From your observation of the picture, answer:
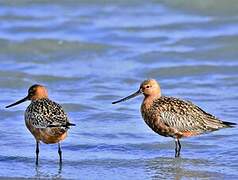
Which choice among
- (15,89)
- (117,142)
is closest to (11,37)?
(15,89)

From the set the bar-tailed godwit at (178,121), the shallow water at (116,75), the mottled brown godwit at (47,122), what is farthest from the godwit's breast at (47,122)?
the bar-tailed godwit at (178,121)

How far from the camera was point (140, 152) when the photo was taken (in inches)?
Result: 423

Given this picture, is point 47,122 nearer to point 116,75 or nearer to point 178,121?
point 178,121

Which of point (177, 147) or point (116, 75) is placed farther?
point (116, 75)

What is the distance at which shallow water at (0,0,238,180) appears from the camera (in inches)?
402

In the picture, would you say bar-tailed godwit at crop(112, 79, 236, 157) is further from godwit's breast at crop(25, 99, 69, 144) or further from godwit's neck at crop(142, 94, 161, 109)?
godwit's breast at crop(25, 99, 69, 144)

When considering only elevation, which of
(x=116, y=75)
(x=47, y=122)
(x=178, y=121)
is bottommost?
(x=116, y=75)

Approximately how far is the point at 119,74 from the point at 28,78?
1425 millimetres

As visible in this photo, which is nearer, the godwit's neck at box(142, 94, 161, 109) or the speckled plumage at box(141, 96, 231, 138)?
the speckled plumage at box(141, 96, 231, 138)

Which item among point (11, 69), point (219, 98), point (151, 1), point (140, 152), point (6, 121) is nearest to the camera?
point (140, 152)

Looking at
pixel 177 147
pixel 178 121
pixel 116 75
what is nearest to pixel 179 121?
pixel 178 121

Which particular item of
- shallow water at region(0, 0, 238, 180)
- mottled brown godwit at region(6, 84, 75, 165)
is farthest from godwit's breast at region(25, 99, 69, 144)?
shallow water at region(0, 0, 238, 180)

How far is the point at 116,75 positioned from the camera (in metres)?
14.7

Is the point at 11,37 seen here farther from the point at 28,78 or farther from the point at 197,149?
the point at 197,149
